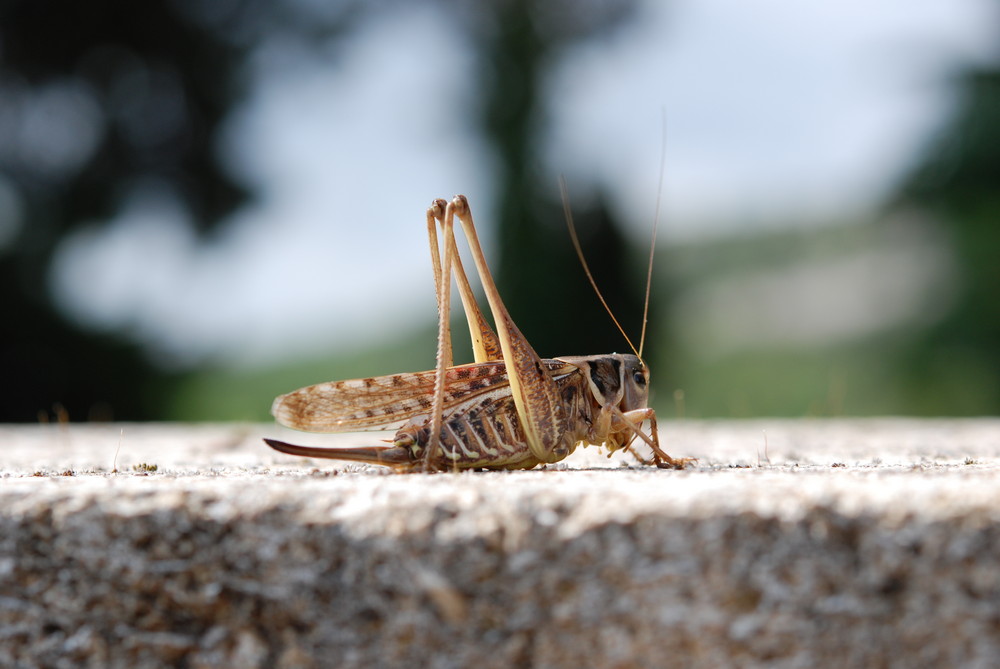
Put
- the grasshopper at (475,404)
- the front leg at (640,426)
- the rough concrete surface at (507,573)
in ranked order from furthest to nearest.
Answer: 1. the front leg at (640,426)
2. the grasshopper at (475,404)
3. the rough concrete surface at (507,573)

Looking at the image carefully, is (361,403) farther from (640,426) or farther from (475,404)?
(640,426)

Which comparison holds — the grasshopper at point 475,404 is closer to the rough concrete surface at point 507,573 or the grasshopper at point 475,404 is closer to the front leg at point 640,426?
the front leg at point 640,426

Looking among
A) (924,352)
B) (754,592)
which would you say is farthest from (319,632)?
(924,352)

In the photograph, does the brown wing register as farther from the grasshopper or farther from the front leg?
the front leg

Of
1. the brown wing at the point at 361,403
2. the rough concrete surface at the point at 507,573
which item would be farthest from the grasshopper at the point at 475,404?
the rough concrete surface at the point at 507,573

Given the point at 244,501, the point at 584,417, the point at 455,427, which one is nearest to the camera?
the point at 244,501

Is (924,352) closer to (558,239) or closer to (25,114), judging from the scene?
(558,239)
